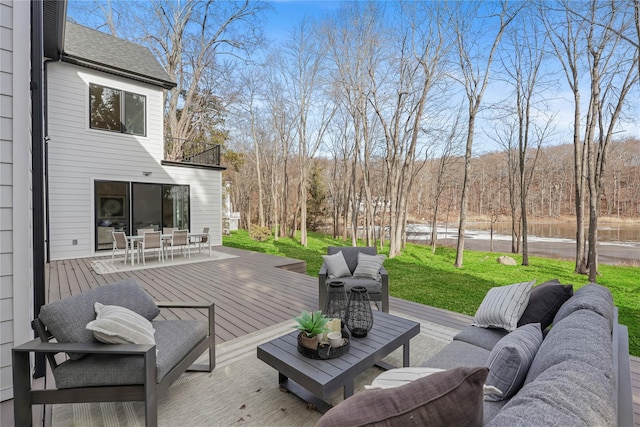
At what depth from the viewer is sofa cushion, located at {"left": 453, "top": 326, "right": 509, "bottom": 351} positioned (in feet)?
6.94

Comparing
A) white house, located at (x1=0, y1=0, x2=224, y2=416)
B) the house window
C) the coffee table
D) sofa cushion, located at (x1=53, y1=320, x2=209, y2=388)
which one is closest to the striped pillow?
the coffee table

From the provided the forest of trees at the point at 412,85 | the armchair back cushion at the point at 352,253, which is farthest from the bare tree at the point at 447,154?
the armchair back cushion at the point at 352,253

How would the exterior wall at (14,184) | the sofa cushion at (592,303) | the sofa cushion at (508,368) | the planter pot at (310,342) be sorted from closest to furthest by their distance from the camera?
the sofa cushion at (508,368), the sofa cushion at (592,303), the planter pot at (310,342), the exterior wall at (14,184)

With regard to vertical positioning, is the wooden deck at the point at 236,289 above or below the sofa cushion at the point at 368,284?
below

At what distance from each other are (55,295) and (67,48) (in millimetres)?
6538

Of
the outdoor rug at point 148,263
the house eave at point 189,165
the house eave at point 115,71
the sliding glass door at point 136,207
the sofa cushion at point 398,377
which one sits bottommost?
the outdoor rug at point 148,263

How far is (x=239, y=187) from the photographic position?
2191 cm

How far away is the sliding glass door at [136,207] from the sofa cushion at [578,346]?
364 inches

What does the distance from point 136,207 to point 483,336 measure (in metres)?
8.88

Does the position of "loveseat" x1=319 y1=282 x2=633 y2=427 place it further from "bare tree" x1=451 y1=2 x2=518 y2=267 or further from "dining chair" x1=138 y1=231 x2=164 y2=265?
"bare tree" x1=451 y1=2 x2=518 y2=267

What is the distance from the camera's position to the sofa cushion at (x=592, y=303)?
5.40 feet

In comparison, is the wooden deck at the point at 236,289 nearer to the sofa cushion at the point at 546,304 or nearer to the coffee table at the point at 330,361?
the sofa cushion at the point at 546,304

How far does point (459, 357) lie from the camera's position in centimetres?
191

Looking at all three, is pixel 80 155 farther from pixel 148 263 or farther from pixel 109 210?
pixel 148 263
